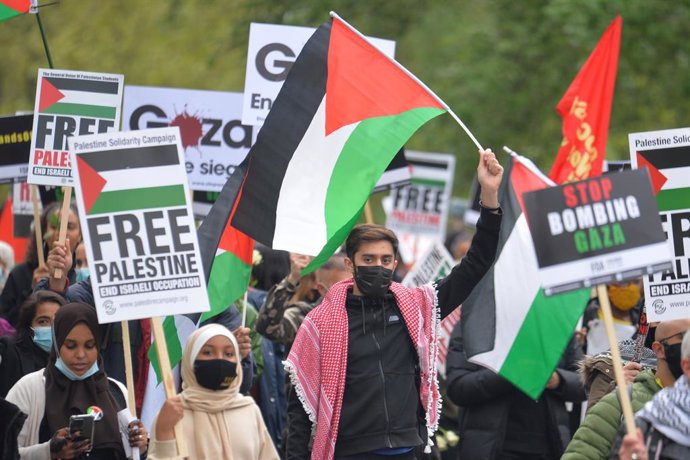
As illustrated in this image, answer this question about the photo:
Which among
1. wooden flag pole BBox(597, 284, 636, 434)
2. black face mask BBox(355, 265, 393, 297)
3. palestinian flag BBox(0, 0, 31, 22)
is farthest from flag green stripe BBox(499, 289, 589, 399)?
palestinian flag BBox(0, 0, 31, 22)

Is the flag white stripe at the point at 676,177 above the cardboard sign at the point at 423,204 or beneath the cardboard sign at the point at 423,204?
beneath

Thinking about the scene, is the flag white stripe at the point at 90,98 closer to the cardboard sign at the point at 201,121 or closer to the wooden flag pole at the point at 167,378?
the cardboard sign at the point at 201,121

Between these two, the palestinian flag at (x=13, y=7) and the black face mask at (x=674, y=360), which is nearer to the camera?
the black face mask at (x=674, y=360)

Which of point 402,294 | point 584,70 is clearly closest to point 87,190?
point 402,294

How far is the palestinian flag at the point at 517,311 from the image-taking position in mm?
6938

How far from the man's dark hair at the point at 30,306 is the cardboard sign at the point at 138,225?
1694mm

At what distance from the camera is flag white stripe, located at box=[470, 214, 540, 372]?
7.11m

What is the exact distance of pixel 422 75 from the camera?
24.5 m

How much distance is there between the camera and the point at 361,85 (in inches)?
329

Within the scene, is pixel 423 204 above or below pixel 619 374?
above

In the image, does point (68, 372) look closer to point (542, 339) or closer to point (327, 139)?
point (327, 139)

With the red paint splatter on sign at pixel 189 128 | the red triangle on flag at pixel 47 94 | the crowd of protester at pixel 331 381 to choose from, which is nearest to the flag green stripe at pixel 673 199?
the crowd of protester at pixel 331 381

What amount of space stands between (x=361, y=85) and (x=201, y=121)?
328 cm

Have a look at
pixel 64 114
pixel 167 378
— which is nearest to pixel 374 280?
pixel 167 378
